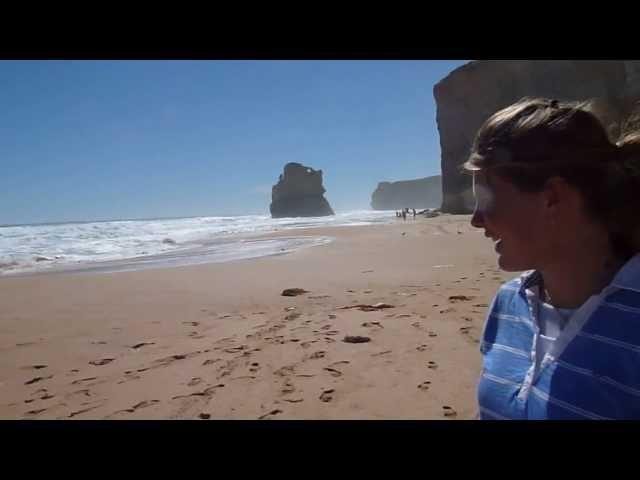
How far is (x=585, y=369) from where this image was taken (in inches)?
38.9

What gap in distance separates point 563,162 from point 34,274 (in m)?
12.7

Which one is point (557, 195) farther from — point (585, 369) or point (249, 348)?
point (249, 348)

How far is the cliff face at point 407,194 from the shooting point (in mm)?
149000

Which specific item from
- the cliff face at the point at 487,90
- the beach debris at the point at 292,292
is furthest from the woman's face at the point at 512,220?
the cliff face at the point at 487,90

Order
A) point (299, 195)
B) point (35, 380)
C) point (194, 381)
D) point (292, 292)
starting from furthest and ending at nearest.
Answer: point (299, 195), point (292, 292), point (35, 380), point (194, 381)

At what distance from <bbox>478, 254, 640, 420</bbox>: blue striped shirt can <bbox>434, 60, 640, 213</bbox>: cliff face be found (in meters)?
27.6

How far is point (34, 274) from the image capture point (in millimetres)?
10438

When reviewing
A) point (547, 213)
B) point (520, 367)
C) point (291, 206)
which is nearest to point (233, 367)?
point (520, 367)

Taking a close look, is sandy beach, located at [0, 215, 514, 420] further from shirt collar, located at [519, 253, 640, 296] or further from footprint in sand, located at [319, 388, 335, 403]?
shirt collar, located at [519, 253, 640, 296]

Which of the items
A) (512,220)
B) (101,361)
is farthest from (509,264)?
(101,361)

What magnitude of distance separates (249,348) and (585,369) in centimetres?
339

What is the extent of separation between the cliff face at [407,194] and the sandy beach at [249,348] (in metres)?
143
